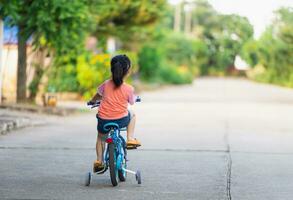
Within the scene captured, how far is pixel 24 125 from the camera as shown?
58.9 ft

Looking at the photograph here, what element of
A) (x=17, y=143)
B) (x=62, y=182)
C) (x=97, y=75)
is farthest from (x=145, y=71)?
(x=62, y=182)

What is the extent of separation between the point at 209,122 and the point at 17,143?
806 cm

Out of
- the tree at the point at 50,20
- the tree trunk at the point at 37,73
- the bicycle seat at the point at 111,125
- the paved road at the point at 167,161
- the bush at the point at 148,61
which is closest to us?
the paved road at the point at 167,161

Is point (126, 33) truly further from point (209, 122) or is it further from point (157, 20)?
point (209, 122)

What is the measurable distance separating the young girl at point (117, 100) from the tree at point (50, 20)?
953cm

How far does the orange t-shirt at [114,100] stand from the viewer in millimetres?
9414

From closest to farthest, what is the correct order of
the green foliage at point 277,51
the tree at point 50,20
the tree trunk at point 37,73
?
the tree at point 50,20 → the tree trunk at point 37,73 → the green foliage at point 277,51

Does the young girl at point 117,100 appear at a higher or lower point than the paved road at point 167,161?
higher

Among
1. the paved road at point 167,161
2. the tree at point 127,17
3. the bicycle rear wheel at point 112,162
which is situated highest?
the tree at point 127,17

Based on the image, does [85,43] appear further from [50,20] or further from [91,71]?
[50,20]

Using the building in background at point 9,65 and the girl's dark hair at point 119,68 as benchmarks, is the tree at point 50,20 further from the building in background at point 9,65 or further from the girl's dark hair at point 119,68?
the girl's dark hair at point 119,68

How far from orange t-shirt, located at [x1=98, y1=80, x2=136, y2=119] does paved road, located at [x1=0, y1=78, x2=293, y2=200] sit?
34.6 inches

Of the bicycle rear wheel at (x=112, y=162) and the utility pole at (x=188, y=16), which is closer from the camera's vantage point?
the bicycle rear wheel at (x=112, y=162)

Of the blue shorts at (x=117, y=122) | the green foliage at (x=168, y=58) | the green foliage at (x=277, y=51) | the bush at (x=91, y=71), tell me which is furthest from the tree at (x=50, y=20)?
the green foliage at (x=277, y=51)
